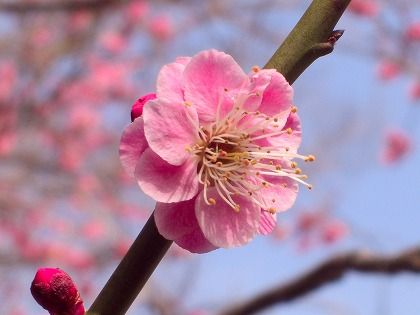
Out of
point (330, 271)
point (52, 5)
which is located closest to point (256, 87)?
point (330, 271)

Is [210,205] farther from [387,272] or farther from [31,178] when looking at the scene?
[31,178]

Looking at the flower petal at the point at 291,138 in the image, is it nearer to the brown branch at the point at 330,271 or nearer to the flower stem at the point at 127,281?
the flower stem at the point at 127,281

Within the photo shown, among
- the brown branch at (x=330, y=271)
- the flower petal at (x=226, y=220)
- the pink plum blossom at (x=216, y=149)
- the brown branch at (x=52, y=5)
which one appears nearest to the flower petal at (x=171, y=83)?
the pink plum blossom at (x=216, y=149)

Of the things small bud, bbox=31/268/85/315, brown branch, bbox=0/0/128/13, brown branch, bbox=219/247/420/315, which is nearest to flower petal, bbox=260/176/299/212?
small bud, bbox=31/268/85/315

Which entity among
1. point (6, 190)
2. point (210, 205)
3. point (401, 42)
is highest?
point (401, 42)

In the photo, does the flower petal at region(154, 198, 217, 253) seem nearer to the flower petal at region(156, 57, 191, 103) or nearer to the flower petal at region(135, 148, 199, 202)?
the flower petal at region(135, 148, 199, 202)

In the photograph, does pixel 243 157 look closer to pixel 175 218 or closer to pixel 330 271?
pixel 175 218

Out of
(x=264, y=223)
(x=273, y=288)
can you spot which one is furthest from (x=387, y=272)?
(x=264, y=223)
